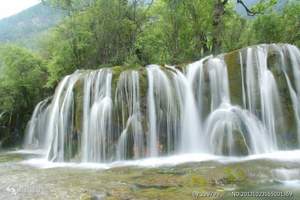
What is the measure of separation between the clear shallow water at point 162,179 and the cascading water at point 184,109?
4.12ft

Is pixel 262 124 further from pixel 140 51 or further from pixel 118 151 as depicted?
pixel 140 51

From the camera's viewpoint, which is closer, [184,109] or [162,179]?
[162,179]

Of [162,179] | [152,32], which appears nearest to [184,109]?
[162,179]

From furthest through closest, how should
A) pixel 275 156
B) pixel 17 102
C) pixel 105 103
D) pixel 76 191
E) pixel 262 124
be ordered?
pixel 17 102, pixel 105 103, pixel 262 124, pixel 275 156, pixel 76 191

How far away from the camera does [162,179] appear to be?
9508 millimetres

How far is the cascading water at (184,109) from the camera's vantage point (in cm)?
1377

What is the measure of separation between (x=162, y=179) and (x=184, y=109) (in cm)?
577

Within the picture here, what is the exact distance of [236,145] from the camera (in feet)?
41.7

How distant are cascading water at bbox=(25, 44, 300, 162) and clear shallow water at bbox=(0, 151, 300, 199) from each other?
1.26 meters

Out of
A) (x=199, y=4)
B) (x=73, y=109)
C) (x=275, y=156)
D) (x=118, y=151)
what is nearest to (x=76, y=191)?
(x=118, y=151)

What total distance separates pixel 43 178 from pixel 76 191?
2.33 meters

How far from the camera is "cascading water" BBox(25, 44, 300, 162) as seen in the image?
45.2 ft

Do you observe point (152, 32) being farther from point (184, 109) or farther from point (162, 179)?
→ point (162, 179)

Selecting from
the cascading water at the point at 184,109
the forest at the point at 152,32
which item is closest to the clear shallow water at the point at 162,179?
the cascading water at the point at 184,109
